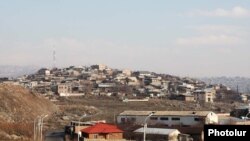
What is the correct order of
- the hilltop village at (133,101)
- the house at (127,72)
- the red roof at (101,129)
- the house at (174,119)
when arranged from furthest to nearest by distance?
the house at (127,72)
the house at (174,119)
the hilltop village at (133,101)
the red roof at (101,129)

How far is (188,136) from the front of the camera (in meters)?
30.1

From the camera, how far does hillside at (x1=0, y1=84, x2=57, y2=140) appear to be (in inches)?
1133

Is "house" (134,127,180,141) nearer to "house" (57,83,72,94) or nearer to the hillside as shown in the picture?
the hillside

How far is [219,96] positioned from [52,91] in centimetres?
3499

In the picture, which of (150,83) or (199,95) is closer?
(199,95)

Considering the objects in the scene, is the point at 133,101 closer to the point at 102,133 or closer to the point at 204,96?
the point at 204,96

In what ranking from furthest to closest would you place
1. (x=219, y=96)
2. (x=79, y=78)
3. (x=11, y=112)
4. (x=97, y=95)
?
(x=79, y=78), (x=219, y=96), (x=97, y=95), (x=11, y=112)

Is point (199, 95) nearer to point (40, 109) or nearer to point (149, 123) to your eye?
point (40, 109)

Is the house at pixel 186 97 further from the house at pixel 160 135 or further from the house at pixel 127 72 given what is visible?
the house at pixel 160 135

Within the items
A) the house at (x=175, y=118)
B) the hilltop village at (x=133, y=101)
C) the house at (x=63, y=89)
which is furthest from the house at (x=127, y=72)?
the house at (x=175, y=118)

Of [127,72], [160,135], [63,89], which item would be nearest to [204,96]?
[63,89]

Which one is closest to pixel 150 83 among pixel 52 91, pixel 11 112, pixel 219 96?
pixel 219 96

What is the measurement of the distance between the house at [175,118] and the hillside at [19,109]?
8078 millimetres

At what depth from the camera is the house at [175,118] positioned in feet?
117
